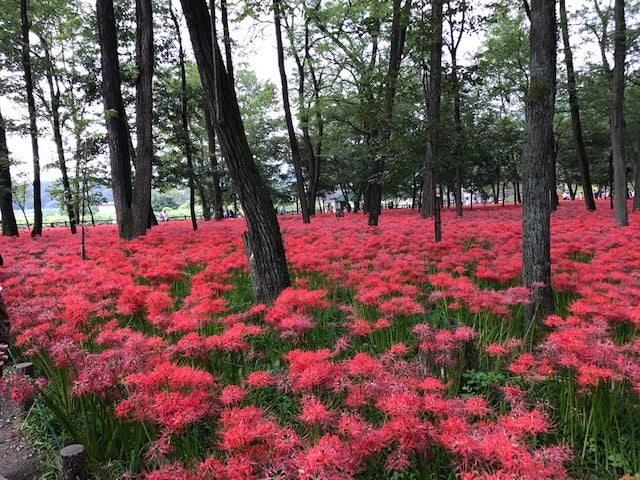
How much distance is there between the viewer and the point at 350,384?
1.97m

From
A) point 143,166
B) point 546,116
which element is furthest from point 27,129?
point 546,116

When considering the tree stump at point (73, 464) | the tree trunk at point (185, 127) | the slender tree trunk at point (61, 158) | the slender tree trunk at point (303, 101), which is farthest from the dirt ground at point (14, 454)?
the slender tree trunk at point (303, 101)

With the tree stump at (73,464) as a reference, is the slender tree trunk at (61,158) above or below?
above

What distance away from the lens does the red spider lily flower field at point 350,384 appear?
62.7 inches

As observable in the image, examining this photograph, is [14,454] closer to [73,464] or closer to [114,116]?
[73,464]

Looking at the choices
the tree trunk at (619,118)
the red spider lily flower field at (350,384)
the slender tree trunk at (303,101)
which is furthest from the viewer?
the slender tree trunk at (303,101)

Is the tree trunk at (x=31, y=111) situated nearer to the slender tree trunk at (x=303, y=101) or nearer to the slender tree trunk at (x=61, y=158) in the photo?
the slender tree trunk at (x=61, y=158)

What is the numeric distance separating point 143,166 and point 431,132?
6.76 meters

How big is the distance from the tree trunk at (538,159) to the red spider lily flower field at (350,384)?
0.34 meters

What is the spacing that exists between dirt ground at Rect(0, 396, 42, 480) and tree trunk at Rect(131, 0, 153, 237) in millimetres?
7083

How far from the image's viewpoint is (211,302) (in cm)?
316

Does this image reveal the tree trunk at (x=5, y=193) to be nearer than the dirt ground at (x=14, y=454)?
No

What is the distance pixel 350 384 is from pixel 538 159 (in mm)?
2737

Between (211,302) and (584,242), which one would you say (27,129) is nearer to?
(211,302)
